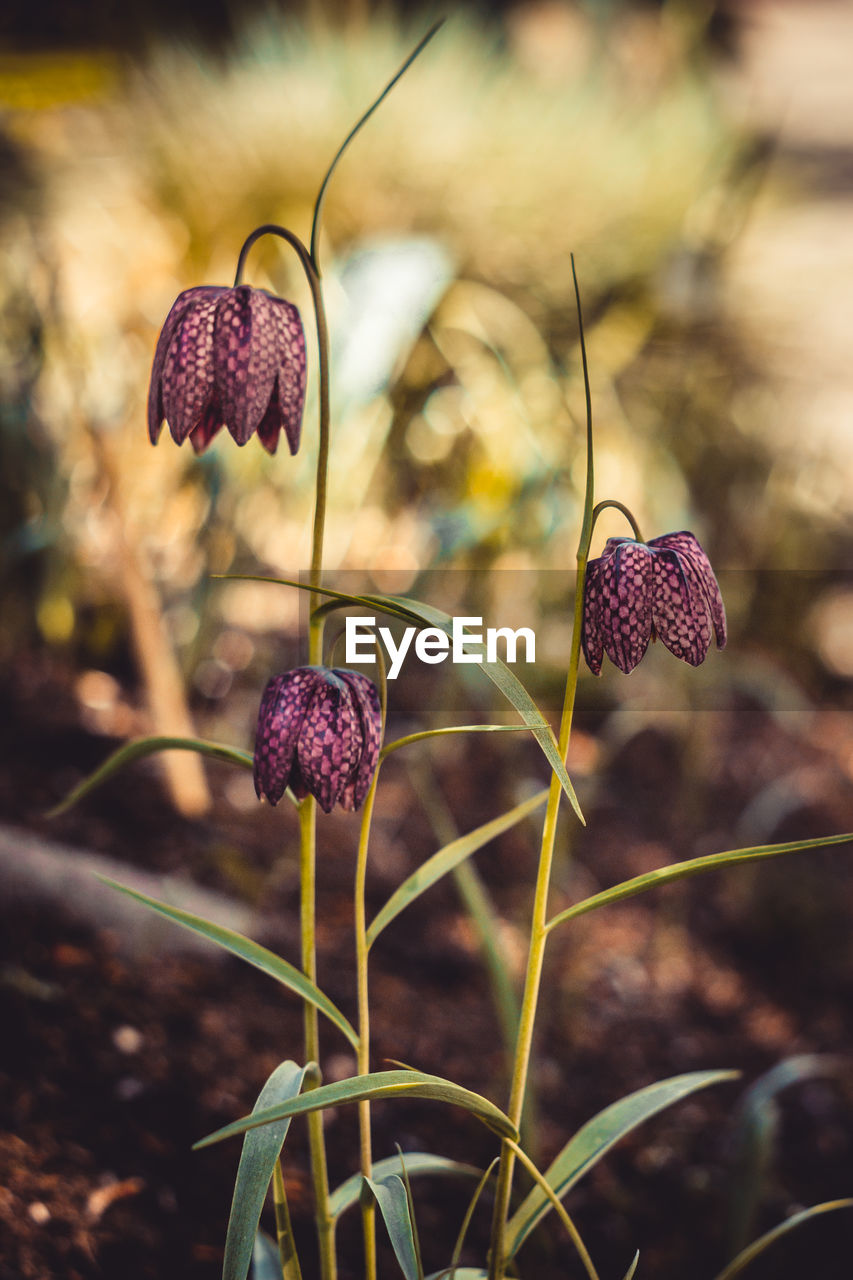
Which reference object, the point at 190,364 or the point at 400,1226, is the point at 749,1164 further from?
the point at 190,364

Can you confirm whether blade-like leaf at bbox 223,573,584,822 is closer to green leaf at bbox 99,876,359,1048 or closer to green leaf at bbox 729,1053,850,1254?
green leaf at bbox 99,876,359,1048

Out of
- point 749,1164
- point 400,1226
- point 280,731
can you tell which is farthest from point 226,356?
point 749,1164

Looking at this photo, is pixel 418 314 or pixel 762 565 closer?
pixel 418 314

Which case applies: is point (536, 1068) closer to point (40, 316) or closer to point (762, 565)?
point (40, 316)

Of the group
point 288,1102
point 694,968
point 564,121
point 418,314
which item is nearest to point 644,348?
point 564,121

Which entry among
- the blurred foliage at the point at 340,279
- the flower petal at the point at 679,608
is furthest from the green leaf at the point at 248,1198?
the blurred foliage at the point at 340,279

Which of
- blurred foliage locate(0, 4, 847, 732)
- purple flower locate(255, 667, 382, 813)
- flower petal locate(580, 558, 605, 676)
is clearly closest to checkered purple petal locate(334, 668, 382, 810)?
purple flower locate(255, 667, 382, 813)
